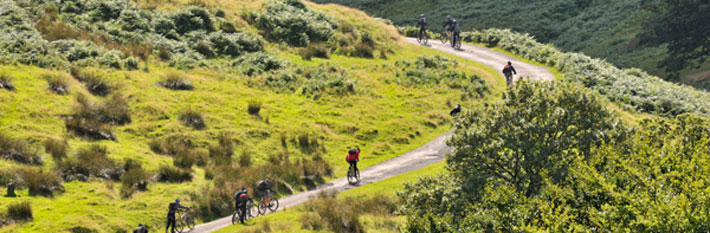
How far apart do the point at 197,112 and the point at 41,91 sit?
8941 mm

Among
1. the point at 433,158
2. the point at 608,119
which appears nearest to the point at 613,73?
the point at 433,158

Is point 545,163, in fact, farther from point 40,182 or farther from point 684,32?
point 684,32

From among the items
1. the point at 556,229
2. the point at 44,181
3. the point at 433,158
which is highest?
the point at 556,229

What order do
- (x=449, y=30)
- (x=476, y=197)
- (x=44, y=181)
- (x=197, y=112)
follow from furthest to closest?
(x=449, y=30)
(x=197, y=112)
(x=44, y=181)
(x=476, y=197)

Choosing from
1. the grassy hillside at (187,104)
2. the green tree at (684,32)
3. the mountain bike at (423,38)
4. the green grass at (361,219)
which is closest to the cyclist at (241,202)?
the green grass at (361,219)

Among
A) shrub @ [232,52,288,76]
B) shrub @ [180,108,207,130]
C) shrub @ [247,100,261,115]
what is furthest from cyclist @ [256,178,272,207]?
shrub @ [232,52,288,76]

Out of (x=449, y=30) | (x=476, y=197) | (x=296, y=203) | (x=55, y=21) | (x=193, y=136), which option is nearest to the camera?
(x=476, y=197)

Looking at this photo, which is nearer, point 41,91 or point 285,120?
point 41,91

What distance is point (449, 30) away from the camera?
68.5 m

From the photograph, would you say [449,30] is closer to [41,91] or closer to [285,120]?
[285,120]

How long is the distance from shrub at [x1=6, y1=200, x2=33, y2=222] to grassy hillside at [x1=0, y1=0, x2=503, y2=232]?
0.61 feet

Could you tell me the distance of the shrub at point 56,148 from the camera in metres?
28.6

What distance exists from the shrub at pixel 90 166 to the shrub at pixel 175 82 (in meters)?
12.4

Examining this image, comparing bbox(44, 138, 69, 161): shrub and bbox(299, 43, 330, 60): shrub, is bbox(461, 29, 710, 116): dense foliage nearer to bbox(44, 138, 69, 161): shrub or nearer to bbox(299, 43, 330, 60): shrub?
bbox(299, 43, 330, 60): shrub
